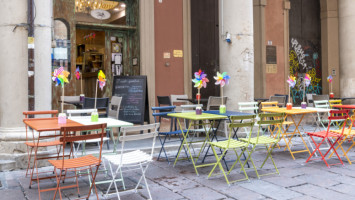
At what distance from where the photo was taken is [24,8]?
5.72 meters

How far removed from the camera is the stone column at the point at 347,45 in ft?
35.9

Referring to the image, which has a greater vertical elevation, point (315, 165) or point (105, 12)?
point (105, 12)

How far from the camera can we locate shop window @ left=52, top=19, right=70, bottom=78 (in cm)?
823

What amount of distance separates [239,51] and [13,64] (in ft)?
14.8

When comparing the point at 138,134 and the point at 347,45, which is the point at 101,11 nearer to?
the point at 138,134

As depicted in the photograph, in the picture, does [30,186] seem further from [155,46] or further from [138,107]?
[155,46]

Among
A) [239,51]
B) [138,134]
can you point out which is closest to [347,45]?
[239,51]

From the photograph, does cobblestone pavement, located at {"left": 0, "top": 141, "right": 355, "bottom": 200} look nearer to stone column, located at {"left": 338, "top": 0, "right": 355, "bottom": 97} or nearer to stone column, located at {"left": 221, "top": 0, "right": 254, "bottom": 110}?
stone column, located at {"left": 221, "top": 0, "right": 254, "bottom": 110}

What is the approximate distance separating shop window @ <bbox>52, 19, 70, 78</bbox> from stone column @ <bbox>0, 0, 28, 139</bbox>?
2451 millimetres

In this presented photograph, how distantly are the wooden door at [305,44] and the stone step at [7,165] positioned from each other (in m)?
8.82

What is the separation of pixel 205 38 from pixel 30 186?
22.4ft

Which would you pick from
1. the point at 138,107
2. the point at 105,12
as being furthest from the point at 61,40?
the point at 138,107

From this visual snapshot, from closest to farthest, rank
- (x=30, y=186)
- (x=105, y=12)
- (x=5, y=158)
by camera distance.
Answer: (x=30, y=186)
(x=5, y=158)
(x=105, y=12)

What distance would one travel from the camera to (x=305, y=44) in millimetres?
12305
